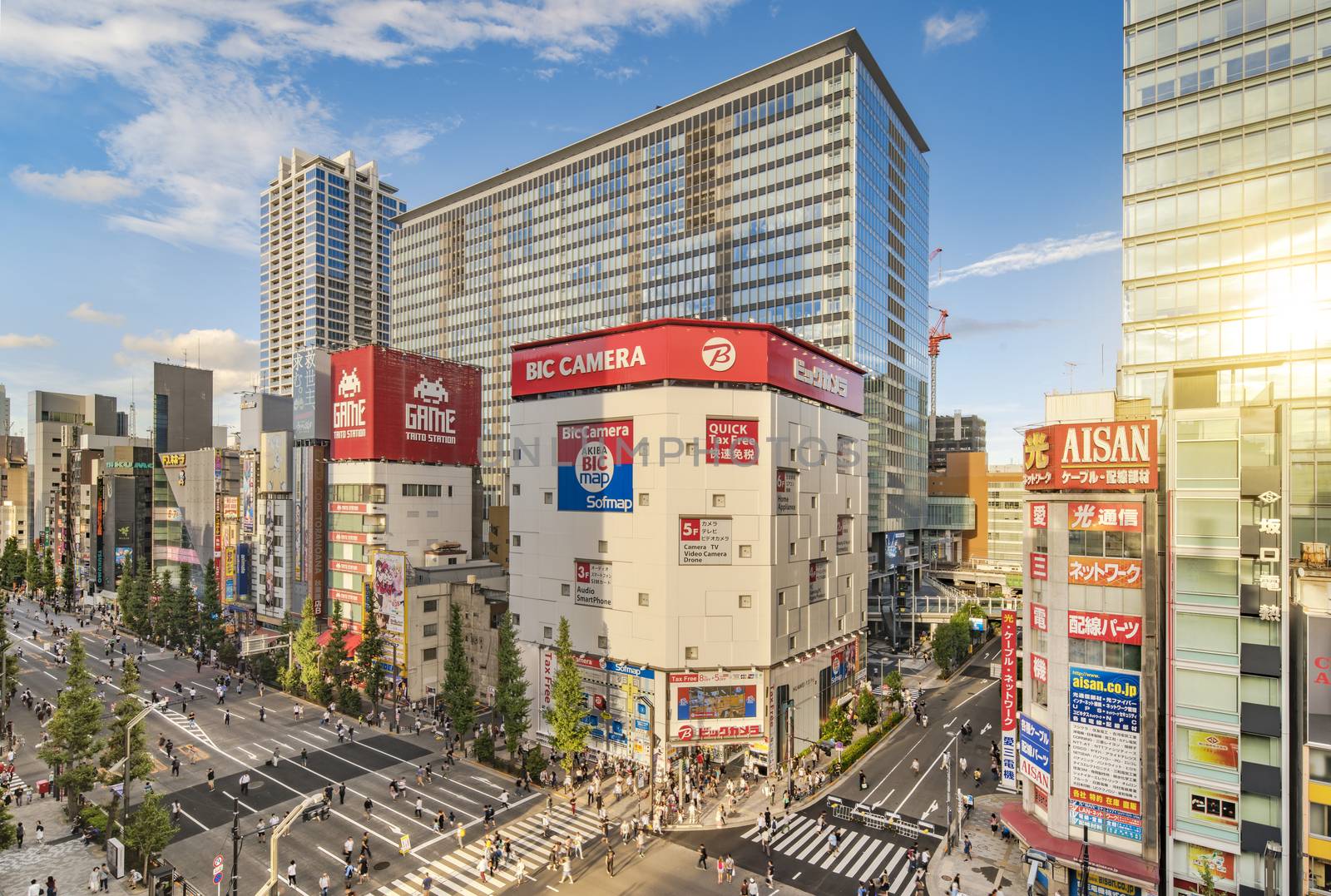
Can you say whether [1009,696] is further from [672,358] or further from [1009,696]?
[672,358]

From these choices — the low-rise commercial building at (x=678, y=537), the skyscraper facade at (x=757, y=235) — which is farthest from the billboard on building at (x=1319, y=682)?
the skyscraper facade at (x=757, y=235)

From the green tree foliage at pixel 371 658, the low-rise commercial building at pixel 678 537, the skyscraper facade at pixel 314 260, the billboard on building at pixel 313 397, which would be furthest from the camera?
the skyscraper facade at pixel 314 260

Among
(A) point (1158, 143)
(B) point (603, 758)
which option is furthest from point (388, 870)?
(A) point (1158, 143)

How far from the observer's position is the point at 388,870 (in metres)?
36.9

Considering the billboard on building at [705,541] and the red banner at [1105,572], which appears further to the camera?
the billboard on building at [705,541]

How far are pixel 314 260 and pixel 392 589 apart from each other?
155 meters

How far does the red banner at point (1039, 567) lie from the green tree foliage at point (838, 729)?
76.6 feet

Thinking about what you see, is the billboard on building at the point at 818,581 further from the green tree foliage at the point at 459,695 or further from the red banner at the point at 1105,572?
the green tree foliage at the point at 459,695

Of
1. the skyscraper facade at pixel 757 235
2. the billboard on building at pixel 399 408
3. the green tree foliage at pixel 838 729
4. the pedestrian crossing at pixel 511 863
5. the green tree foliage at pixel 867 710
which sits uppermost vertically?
the skyscraper facade at pixel 757 235

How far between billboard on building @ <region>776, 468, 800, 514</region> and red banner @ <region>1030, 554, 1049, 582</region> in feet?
57.1

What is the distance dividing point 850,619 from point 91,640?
96.1m

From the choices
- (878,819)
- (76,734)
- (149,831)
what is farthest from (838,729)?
(76,734)

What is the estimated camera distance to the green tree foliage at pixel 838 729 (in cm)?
5435

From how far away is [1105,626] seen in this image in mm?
34188
